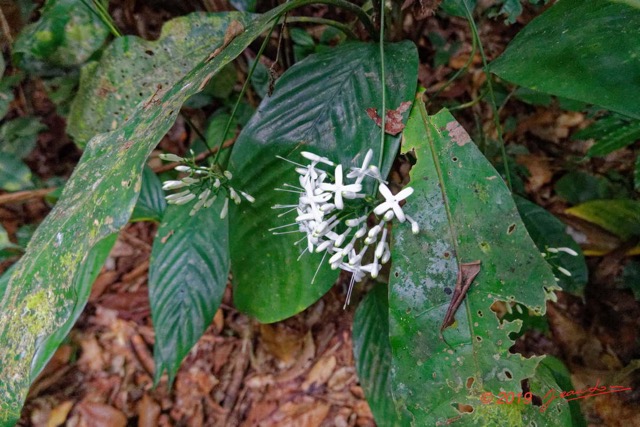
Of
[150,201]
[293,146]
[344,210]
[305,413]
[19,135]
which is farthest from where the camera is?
[19,135]

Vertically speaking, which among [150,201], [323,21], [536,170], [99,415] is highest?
[323,21]

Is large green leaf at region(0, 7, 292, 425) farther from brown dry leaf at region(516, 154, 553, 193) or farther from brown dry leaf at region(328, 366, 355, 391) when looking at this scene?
brown dry leaf at region(516, 154, 553, 193)

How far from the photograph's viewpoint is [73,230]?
0.55 m

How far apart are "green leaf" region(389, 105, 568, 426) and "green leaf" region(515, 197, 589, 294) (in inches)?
19.2

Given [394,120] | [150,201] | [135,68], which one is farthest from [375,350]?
[135,68]

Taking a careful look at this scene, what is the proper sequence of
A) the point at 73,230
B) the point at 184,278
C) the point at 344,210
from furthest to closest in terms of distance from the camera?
the point at 184,278
the point at 344,210
the point at 73,230

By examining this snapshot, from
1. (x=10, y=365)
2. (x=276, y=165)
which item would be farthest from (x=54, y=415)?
(x=276, y=165)

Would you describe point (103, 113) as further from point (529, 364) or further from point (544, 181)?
point (544, 181)

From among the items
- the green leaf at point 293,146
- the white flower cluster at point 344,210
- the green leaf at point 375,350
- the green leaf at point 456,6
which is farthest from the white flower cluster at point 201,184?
the green leaf at point 456,6

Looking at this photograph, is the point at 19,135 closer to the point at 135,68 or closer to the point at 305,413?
the point at 135,68

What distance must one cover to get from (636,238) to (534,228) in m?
0.40

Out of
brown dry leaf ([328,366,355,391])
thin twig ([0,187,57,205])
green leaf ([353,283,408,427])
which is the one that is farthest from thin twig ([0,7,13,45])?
brown dry leaf ([328,366,355,391])

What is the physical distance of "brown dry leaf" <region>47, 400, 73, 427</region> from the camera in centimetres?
136

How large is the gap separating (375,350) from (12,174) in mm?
1316
